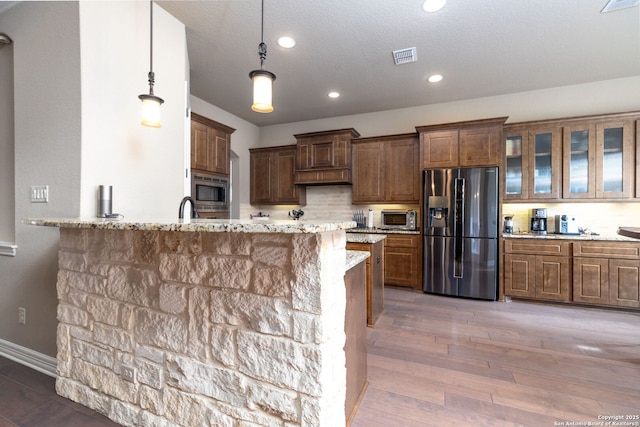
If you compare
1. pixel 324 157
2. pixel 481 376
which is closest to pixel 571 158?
pixel 481 376

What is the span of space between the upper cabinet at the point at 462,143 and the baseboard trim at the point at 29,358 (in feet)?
14.5

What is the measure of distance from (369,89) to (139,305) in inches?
148

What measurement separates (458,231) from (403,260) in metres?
0.88

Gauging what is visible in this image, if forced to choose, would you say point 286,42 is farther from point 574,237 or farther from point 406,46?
point 574,237

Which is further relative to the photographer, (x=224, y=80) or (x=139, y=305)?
(x=224, y=80)

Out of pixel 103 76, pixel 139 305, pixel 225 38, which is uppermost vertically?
pixel 225 38

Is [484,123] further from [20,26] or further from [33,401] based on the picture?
[33,401]

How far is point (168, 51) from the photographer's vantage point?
235 cm

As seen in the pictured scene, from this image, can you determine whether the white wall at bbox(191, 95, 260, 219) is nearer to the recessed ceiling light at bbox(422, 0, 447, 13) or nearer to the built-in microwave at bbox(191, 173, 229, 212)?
the built-in microwave at bbox(191, 173, 229, 212)

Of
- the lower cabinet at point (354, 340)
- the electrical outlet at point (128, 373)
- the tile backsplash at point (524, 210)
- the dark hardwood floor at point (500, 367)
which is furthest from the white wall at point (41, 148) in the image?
the tile backsplash at point (524, 210)

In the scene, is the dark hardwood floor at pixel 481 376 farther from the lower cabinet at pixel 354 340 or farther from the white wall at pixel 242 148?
the white wall at pixel 242 148

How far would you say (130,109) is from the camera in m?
2.02

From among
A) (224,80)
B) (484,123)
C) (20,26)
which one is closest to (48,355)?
(20,26)

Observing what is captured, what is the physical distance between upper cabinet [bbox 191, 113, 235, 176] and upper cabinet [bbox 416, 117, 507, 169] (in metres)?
2.93
